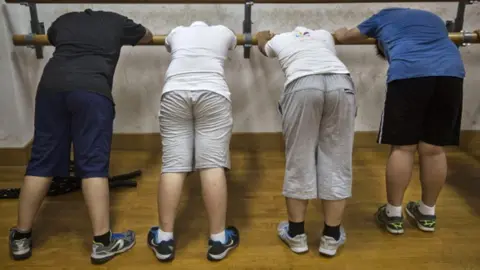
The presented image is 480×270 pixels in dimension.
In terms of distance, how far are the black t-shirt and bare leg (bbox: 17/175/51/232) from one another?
0.33m

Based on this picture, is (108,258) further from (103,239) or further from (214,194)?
(214,194)

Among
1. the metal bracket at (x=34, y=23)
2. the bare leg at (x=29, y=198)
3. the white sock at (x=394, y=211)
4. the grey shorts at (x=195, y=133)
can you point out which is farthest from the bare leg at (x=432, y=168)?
the metal bracket at (x=34, y=23)

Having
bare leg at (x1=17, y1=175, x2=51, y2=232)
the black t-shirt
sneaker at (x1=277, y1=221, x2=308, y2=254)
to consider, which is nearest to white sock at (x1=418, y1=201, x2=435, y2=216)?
sneaker at (x1=277, y1=221, x2=308, y2=254)

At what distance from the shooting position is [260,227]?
2002 millimetres

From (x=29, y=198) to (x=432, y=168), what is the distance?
1.53 meters

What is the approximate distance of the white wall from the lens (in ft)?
8.17

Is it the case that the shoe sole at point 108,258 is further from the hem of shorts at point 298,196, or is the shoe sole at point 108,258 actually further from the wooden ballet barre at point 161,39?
the wooden ballet barre at point 161,39

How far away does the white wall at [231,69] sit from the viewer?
2.49 meters

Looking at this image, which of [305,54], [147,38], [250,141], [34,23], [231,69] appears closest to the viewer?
[305,54]

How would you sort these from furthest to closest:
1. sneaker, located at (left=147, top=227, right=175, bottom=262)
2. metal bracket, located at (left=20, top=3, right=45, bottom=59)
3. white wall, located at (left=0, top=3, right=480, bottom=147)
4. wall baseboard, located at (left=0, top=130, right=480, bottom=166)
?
wall baseboard, located at (left=0, top=130, right=480, bottom=166) → white wall, located at (left=0, top=3, right=480, bottom=147) → metal bracket, located at (left=20, top=3, right=45, bottom=59) → sneaker, located at (left=147, top=227, right=175, bottom=262)

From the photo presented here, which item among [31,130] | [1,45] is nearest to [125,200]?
[31,130]

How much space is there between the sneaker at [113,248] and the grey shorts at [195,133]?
317 millimetres

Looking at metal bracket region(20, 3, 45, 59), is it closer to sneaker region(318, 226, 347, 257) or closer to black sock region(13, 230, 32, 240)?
black sock region(13, 230, 32, 240)

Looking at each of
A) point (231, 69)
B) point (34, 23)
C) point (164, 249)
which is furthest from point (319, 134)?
point (34, 23)
